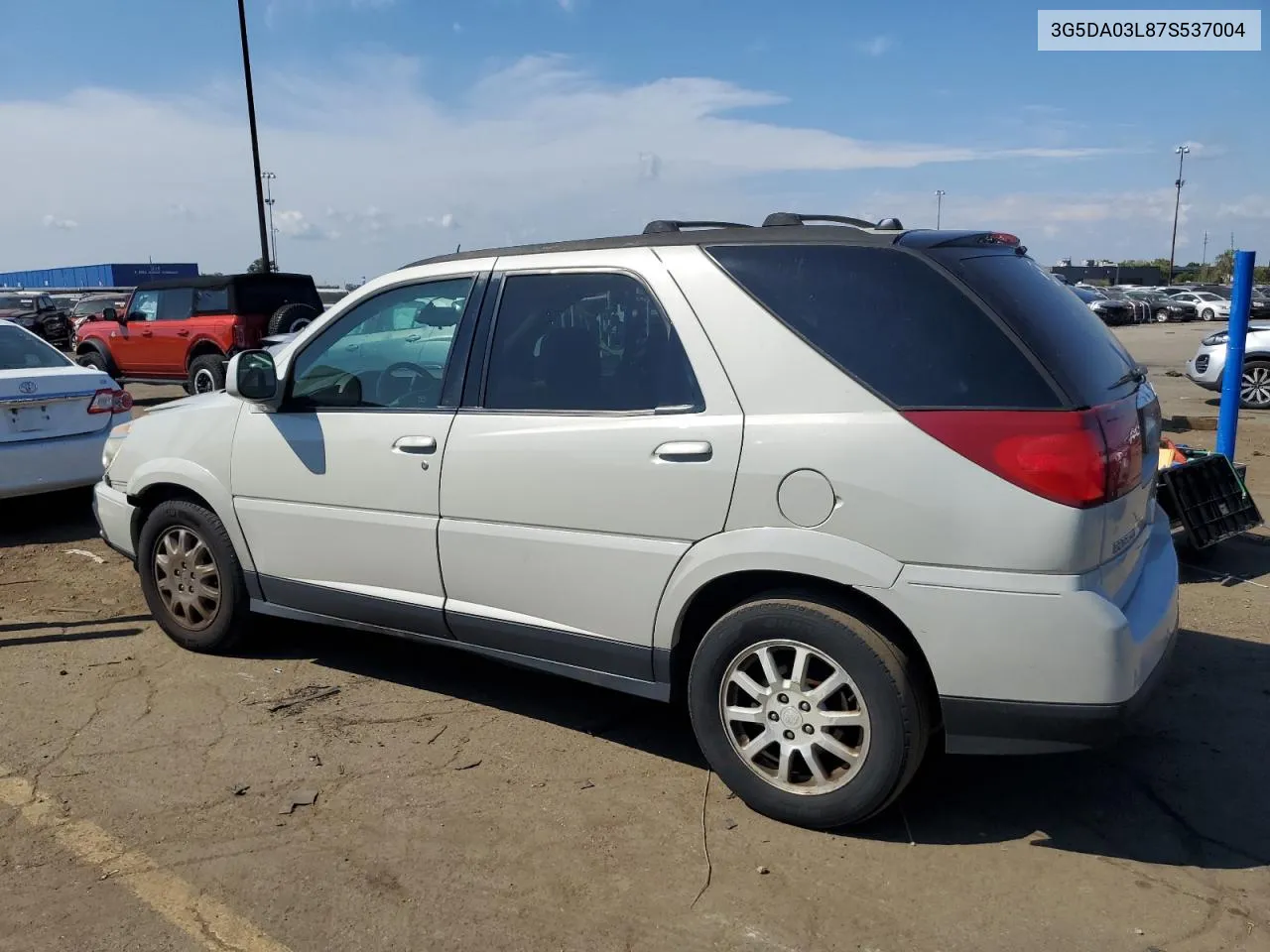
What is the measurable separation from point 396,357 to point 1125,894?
3.15 metres

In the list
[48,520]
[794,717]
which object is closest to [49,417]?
[48,520]

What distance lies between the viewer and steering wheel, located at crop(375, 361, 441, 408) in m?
4.14

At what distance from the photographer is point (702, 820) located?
3.54 metres

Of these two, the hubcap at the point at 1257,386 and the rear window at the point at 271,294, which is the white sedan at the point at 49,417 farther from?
the hubcap at the point at 1257,386

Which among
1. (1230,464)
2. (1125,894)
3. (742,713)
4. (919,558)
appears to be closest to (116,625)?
(742,713)

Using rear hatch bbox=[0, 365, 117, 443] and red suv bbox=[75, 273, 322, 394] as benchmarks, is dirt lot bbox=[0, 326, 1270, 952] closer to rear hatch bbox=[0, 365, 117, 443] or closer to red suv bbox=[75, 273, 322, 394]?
rear hatch bbox=[0, 365, 117, 443]

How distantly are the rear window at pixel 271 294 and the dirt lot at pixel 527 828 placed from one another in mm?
11760

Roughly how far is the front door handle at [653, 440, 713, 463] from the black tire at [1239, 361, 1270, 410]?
14.4m

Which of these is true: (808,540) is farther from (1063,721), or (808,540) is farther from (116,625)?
(116,625)

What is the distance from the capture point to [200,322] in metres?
16.1

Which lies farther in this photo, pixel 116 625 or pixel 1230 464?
pixel 1230 464

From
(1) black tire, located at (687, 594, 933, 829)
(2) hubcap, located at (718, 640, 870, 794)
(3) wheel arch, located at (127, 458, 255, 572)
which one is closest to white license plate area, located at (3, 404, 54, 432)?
(3) wheel arch, located at (127, 458, 255, 572)

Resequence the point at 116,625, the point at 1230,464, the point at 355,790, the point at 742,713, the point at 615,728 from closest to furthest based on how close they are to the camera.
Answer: the point at 742,713 < the point at 355,790 < the point at 615,728 < the point at 116,625 < the point at 1230,464

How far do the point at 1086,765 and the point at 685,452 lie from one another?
1.92 m
